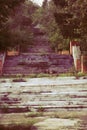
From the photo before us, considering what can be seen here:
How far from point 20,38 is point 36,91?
19349 mm

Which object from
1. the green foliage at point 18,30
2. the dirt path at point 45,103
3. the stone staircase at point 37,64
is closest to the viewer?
the dirt path at point 45,103

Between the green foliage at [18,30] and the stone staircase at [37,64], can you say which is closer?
the stone staircase at [37,64]

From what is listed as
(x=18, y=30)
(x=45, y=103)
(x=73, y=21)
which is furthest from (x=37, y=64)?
(x=18, y=30)

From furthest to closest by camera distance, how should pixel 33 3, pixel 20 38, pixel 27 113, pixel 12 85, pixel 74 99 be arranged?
pixel 33 3 → pixel 20 38 → pixel 12 85 → pixel 74 99 → pixel 27 113

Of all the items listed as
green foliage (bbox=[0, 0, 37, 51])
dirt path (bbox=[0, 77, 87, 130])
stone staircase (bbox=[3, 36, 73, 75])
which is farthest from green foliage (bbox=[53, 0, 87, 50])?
green foliage (bbox=[0, 0, 37, 51])

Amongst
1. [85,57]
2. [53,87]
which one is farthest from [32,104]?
[85,57]

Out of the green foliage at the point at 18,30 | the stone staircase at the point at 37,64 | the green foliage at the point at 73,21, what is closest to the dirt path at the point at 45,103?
the green foliage at the point at 73,21

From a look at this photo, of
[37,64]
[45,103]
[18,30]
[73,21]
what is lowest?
[45,103]

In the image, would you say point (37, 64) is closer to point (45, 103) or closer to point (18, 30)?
point (45, 103)

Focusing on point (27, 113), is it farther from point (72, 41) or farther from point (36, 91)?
point (72, 41)

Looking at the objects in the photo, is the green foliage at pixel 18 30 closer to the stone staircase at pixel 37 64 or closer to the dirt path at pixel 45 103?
the stone staircase at pixel 37 64

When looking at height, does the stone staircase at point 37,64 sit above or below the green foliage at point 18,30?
below

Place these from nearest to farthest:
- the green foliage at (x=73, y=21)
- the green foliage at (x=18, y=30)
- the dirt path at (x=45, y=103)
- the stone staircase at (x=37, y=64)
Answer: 1. the dirt path at (x=45, y=103)
2. the green foliage at (x=73, y=21)
3. the stone staircase at (x=37, y=64)
4. the green foliage at (x=18, y=30)

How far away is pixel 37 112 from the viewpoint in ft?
26.3
